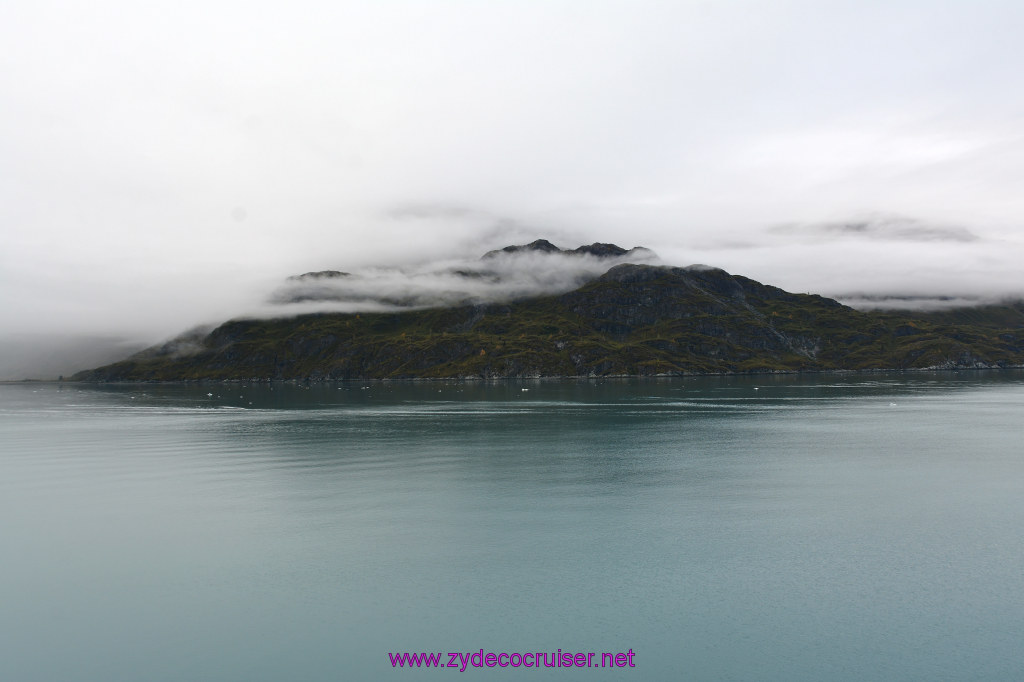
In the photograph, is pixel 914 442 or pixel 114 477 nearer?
pixel 114 477

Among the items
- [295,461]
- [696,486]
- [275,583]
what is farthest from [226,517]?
[696,486]

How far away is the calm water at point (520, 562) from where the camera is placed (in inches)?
1120

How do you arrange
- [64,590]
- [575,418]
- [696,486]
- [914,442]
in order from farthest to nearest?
[575,418] < [914,442] < [696,486] < [64,590]

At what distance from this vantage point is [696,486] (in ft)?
205

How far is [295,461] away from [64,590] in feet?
149

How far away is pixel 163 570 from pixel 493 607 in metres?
22.6

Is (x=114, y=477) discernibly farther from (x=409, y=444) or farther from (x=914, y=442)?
(x=914, y=442)

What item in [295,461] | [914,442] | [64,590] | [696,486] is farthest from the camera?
[914,442]

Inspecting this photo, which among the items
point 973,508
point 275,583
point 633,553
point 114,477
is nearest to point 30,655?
point 275,583

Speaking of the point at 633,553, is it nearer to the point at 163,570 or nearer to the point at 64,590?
the point at 163,570

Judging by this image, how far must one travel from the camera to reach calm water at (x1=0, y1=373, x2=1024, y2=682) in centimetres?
2845

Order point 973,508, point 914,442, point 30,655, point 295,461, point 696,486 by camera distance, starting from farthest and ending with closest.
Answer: point 914,442 → point 295,461 → point 696,486 → point 973,508 → point 30,655

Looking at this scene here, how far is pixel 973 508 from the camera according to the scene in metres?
52.6

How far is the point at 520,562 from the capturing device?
39.5m
